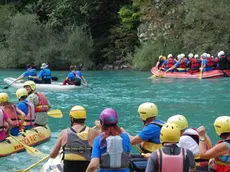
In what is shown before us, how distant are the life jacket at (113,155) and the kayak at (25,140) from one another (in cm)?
442

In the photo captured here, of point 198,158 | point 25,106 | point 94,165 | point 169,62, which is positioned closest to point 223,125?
point 198,158

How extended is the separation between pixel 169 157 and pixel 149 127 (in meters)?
1.64

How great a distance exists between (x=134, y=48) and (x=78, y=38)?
13.6ft

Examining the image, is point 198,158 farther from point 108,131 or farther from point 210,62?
point 210,62

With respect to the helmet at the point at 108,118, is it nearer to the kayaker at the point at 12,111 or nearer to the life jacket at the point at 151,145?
the life jacket at the point at 151,145

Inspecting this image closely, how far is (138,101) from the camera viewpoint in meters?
15.3

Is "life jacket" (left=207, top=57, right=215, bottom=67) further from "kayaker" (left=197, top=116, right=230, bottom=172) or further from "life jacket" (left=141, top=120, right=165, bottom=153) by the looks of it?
"kayaker" (left=197, top=116, right=230, bottom=172)

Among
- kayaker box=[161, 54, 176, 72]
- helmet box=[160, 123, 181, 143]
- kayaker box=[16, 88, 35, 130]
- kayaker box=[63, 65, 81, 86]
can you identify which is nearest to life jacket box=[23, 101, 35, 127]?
kayaker box=[16, 88, 35, 130]

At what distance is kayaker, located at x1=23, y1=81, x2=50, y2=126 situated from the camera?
884 cm

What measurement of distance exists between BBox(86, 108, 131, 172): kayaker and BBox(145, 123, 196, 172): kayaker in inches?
16.0

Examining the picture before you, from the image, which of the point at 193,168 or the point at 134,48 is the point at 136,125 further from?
the point at 134,48

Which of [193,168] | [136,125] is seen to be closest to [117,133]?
[193,168]

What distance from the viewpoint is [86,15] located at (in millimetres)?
34312

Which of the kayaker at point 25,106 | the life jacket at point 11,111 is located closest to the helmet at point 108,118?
the life jacket at point 11,111
